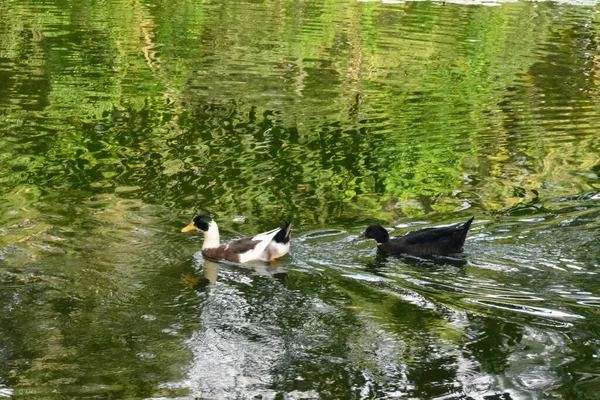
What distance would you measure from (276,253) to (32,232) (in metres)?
2.57

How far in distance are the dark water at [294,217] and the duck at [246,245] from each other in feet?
0.47

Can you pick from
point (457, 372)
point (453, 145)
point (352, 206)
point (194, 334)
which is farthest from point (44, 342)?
point (453, 145)

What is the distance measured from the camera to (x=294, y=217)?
1064 centimetres

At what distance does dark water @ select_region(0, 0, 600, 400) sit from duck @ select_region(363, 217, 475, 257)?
15 cm

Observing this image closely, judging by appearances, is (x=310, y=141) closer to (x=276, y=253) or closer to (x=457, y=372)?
(x=276, y=253)

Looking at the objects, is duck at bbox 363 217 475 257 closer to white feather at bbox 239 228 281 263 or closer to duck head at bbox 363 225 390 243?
duck head at bbox 363 225 390 243

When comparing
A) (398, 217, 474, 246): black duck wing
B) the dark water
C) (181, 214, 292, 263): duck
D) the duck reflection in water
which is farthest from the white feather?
(398, 217, 474, 246): black duck wing

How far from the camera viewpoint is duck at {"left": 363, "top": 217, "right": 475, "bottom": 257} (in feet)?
30.7

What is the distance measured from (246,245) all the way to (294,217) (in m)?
1.40

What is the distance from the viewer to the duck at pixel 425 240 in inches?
368

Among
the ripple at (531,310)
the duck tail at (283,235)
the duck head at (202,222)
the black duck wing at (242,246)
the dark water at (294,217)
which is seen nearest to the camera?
the dark water at (294,217)

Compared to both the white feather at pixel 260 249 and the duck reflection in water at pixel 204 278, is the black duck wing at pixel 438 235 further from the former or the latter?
the duck reflection in water at pixel 204 278

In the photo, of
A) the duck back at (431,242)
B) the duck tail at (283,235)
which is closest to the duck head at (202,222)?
the duck tail at (283,235)

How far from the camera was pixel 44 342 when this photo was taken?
7391mm
